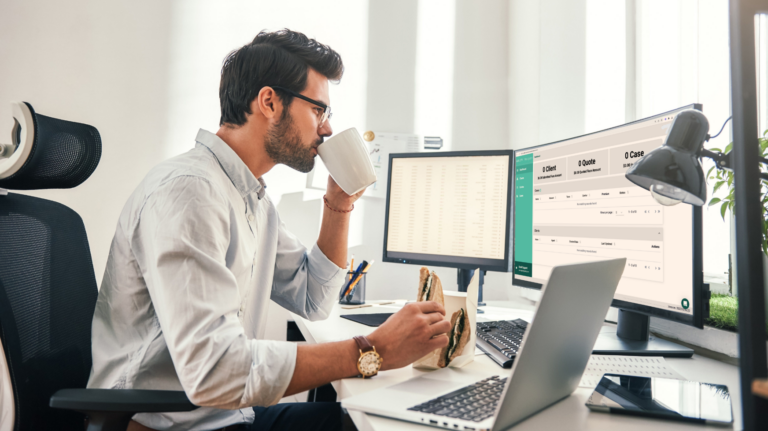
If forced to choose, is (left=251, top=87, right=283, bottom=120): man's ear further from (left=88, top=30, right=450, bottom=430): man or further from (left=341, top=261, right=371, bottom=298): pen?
(left=341, top=261, right=371, bottom=298): pen

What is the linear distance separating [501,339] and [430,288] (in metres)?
0.22

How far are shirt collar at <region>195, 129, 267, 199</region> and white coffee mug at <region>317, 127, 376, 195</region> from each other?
169 mm

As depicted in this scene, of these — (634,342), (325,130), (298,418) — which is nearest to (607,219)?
(634,342)

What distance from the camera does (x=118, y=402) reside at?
640 millimetres

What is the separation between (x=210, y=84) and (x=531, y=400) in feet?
4.86

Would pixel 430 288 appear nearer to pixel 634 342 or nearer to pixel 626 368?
pixel 626 368

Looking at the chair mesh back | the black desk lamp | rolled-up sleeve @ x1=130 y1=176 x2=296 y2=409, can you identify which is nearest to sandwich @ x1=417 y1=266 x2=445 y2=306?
rolled-up sleeve @ x1=130 y1=176 x2=296 y2=409

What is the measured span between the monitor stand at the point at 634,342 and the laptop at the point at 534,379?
0.90ft

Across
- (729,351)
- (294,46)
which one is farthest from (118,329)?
(729,351)

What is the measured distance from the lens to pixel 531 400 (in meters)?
0.53

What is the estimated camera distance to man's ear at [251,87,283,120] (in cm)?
99

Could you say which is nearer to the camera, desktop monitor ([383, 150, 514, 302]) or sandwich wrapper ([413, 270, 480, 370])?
sandwich wrapper ([413, 270, 480, 370])

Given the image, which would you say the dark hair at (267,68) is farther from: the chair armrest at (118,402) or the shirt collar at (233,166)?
the chair armrest at (118,402)

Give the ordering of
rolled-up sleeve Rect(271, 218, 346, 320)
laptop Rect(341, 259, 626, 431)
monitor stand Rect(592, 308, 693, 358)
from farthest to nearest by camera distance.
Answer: rolled-up sleeve Rect(271, 218, 346, 320) < monitor stand Rect(592, 308, 693, 358) < laptop Rect(341, 259, 626, 431)
